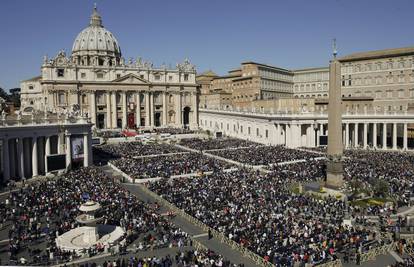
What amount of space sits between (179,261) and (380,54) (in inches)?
2634

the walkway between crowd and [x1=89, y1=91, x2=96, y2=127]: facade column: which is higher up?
[x1=89, y1=91, x2=96, y2=127]: facade column

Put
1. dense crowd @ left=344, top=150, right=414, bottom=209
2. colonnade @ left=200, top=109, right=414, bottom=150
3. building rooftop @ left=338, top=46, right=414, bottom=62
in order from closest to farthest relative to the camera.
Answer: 1. dense crowd @ left=344, top=150, right=414, bottom=209
2. colonnade @ left=200, top=109, right=414, bottom=150
3. building rooftop @ left=338, top=46, right=414, bottom=62

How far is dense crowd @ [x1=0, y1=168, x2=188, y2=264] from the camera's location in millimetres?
22203

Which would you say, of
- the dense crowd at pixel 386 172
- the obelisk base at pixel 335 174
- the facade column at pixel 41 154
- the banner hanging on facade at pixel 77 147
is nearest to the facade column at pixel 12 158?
the facade column at pixel 41 154

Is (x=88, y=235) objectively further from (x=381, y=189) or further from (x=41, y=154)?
(x=41, y=154)

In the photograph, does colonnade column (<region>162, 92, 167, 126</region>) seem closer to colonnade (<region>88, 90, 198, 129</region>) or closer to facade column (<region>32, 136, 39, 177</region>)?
colonnade (<region>88, 90, 198, 129</region>)

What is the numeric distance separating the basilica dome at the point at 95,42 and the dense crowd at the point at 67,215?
277ft

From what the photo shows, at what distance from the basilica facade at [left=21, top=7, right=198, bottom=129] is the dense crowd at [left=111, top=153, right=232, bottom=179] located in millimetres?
39208

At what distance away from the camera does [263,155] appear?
49125mm

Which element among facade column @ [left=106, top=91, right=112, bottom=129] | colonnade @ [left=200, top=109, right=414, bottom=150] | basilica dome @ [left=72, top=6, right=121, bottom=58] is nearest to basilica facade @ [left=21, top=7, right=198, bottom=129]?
facade column @ [left=106, top=91, right=112, bottom=129]

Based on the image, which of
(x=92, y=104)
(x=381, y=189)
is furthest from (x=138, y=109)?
(x=381, y=189)

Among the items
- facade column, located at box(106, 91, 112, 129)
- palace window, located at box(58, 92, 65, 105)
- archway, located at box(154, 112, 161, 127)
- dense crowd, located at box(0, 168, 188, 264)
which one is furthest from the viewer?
archway, located at box(154, 112, 161, 127)

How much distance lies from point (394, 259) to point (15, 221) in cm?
2163

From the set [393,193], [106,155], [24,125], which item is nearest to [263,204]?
[393,193]
